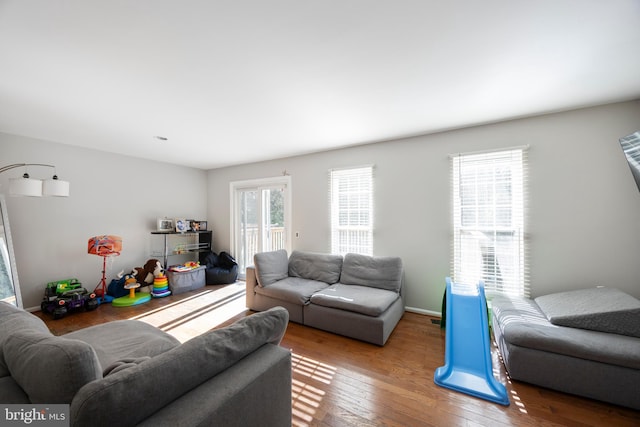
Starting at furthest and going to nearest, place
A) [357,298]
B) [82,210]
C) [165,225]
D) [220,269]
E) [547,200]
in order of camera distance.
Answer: [220,269]
[165,225]
[82,210]
[357,298]
[547,200]

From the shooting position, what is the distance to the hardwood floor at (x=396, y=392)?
1595 millimetres

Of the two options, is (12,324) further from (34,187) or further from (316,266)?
(316,266)

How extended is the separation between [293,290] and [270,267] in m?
0.60

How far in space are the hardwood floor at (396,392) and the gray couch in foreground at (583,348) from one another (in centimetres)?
12

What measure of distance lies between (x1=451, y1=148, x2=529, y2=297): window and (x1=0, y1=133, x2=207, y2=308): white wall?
5315 millimetres

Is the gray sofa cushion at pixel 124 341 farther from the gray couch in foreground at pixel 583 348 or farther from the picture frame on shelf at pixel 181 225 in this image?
the picture frame on shelf at pixel 181 225

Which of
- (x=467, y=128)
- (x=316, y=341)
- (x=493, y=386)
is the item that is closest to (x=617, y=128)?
(x=467, y=128)

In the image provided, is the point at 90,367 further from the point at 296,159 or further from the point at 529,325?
the point at 296,159

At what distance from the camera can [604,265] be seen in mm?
2385

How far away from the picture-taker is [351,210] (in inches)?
148

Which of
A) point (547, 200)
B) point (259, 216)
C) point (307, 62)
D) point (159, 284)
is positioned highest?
point (307, 62)

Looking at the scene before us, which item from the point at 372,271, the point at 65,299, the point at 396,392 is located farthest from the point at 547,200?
the point at 65,299

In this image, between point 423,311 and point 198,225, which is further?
point 198,225

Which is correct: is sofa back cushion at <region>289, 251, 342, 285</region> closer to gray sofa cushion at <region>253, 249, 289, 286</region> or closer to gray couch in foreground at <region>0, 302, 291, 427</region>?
gray sofa cushion at <region>253, 249, 289, 286</region>
